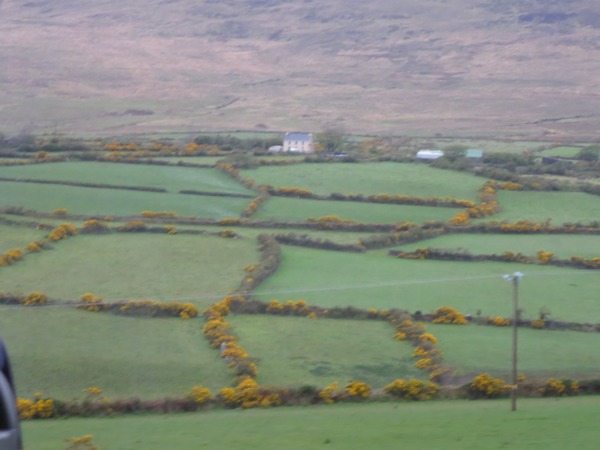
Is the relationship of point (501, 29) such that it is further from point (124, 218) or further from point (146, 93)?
point (124, 218)

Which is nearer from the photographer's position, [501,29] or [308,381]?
[308,381]

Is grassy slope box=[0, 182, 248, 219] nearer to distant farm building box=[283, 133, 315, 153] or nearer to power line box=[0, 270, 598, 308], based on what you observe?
power line box=[0, 270, 598, 308]

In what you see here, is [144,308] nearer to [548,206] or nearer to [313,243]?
[313,243]

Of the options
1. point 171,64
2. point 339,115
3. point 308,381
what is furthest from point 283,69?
point 308,381

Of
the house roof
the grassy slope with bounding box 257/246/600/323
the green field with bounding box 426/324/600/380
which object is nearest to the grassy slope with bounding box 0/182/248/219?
the grassy slope with bounding box 257/246/600/323

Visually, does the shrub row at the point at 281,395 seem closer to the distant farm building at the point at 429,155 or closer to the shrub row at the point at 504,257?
the shrub row at the point at 504,257
